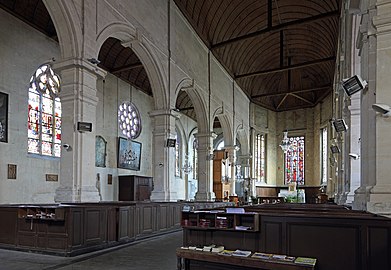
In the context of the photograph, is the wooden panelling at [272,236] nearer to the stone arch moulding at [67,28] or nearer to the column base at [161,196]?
the stone arch moulding at [67,28]

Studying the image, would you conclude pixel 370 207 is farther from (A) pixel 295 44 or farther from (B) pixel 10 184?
(A) pixel 295 44

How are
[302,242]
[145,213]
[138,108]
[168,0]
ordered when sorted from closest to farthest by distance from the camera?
[302,242]
[145,213]
[168,0]
[138,108]

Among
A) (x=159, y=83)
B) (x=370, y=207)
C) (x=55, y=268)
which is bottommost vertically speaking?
(x=55, y=268)

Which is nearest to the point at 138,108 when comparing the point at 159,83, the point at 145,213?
the point at 159,83

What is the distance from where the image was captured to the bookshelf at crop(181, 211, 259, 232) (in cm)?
459

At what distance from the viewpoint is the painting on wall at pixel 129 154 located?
17.1 m

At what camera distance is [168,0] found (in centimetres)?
1287

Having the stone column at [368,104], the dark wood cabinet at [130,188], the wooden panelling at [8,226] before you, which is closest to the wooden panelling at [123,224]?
the wooden panelling at [8,226]

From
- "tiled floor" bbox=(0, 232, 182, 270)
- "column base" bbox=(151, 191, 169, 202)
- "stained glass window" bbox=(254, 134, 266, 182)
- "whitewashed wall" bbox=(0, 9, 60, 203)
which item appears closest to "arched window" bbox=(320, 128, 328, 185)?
"stained glass window" bbox=(254, 134, 266, 182)

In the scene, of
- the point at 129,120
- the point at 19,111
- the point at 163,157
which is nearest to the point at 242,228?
the point at 163,157

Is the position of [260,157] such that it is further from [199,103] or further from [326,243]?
[326,243]

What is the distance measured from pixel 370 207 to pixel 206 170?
12.0 m

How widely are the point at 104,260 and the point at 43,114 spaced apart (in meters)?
8.59

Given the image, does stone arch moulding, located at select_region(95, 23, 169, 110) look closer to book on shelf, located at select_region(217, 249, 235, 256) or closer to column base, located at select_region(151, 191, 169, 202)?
column base, located at select_region(151, 191, 169, 202)
